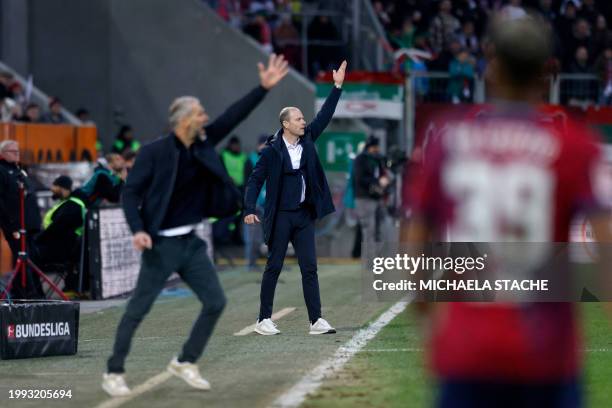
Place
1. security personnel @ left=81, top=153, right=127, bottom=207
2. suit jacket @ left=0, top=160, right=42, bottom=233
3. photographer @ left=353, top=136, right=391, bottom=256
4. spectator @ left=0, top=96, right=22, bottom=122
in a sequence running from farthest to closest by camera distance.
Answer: photographer @ left=353, top=136, right=391, bottom=256 → spectator @ left=0, top=96, right=22, bottom=122 → security personnel @ left=81, top=153, right=127, bottom=207 → suit jacket @ left=0, top=160, right=42, bottom=233

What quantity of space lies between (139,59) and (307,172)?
54.2 feet

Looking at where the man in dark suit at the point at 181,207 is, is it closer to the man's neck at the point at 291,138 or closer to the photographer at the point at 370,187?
the man's neck at the point at 291,138

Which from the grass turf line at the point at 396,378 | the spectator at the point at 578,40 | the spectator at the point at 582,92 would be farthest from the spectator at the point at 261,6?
the grass turf line at the point at 396,378

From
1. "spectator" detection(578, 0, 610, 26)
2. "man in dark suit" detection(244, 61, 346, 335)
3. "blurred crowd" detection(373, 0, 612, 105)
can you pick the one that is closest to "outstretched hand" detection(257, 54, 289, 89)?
"man in dark suit" detection(244, 61, 346, 335)

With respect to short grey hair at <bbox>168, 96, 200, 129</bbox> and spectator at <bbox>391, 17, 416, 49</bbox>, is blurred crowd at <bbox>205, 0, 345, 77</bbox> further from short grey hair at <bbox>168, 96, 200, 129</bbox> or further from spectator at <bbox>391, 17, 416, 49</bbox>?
short grey hair at <bbox>168, 96, 200, 129</bbox>

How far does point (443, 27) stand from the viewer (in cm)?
2798

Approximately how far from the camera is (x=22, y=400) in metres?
9.07

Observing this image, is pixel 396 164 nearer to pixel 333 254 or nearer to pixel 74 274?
pixel 333 254

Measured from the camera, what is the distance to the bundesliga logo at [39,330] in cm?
1122

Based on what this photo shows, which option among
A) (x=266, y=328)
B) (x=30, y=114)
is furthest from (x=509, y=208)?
(x=30, y=114)

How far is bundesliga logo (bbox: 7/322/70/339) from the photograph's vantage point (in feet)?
36.8

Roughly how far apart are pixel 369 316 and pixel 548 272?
333 inches

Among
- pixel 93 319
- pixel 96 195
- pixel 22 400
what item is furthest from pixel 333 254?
pixel 22 400

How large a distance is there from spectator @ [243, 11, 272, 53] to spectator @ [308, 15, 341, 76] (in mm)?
848
